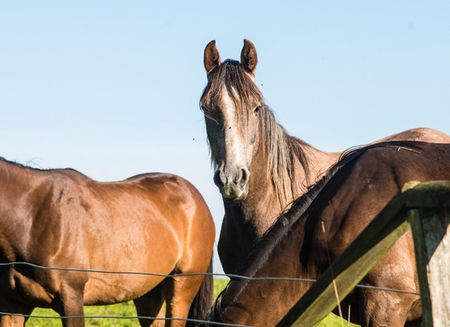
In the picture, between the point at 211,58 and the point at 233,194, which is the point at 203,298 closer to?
the point at 211,58

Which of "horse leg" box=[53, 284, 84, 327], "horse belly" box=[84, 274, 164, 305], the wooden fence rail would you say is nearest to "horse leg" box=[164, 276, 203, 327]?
"horse belly" box=[84, 274, 164, 305]

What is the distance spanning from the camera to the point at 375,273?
12.8ft

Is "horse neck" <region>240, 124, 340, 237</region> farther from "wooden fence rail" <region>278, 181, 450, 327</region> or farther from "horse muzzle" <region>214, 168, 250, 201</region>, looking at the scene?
"wooden fence rail" <region>278, 181, 450, 327</region>

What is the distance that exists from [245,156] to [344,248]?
2032mm

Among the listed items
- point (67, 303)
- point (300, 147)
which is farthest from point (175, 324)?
point (300, 147)

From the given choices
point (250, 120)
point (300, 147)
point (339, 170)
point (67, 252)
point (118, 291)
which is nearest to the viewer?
point (339, 170)

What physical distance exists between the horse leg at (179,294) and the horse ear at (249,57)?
294cm

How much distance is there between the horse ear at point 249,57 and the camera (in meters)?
6.55

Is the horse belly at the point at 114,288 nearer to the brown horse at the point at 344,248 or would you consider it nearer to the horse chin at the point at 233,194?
the horse chin at the point at 233,194

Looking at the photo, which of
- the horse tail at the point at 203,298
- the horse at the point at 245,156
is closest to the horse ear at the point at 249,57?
the horse at the point at 245,156

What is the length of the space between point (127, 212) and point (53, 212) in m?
1.18

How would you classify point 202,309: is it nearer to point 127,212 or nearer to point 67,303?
point 127,212

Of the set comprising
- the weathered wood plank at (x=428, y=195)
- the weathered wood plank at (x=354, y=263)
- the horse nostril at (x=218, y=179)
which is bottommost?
the weathered wood plank at (x=354, y=263)

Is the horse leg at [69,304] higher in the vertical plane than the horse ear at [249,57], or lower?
lower
